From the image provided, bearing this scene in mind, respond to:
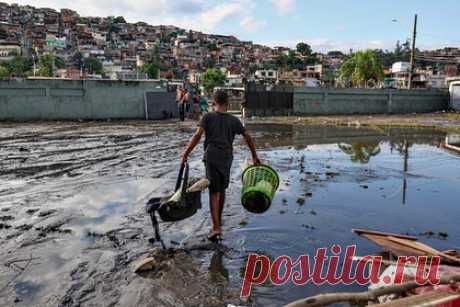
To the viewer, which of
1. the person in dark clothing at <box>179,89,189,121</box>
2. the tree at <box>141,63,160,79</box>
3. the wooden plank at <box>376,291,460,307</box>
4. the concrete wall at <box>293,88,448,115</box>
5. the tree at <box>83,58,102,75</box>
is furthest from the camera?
the tree at <box>83,58,102,75</box>

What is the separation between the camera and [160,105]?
24234 mm

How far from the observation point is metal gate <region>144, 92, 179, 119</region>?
78.9ft

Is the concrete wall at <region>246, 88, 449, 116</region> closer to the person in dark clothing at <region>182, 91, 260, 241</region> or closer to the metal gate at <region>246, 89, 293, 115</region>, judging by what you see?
the metal gate at <region>246, 89, 293, 115</region>

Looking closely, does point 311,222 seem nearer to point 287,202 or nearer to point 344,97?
point 287,202

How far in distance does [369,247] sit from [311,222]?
42.1 inches

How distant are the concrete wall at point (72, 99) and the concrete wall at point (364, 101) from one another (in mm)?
9942

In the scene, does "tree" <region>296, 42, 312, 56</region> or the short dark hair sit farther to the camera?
"tree" <region>296, 42, 312, 56</region>

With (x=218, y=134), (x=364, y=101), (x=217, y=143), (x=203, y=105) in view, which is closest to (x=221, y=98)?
(x=218, y=134)

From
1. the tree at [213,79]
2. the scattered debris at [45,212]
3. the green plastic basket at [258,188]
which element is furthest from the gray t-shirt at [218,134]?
the tree at [213,79]

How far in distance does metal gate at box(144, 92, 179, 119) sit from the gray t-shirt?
65.2ft

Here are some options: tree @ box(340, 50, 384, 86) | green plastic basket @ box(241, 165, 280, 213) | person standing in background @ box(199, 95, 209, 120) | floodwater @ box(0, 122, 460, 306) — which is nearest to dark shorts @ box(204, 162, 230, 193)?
green plastic basket @ box(241, 165, 280, 213)

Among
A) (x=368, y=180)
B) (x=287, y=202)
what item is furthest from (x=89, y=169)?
(x=368, y=180)

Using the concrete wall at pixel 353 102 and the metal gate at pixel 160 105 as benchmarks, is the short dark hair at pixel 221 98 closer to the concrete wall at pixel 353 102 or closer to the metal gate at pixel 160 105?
the metal gate at pixel 160 105

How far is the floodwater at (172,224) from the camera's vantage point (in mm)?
3684
